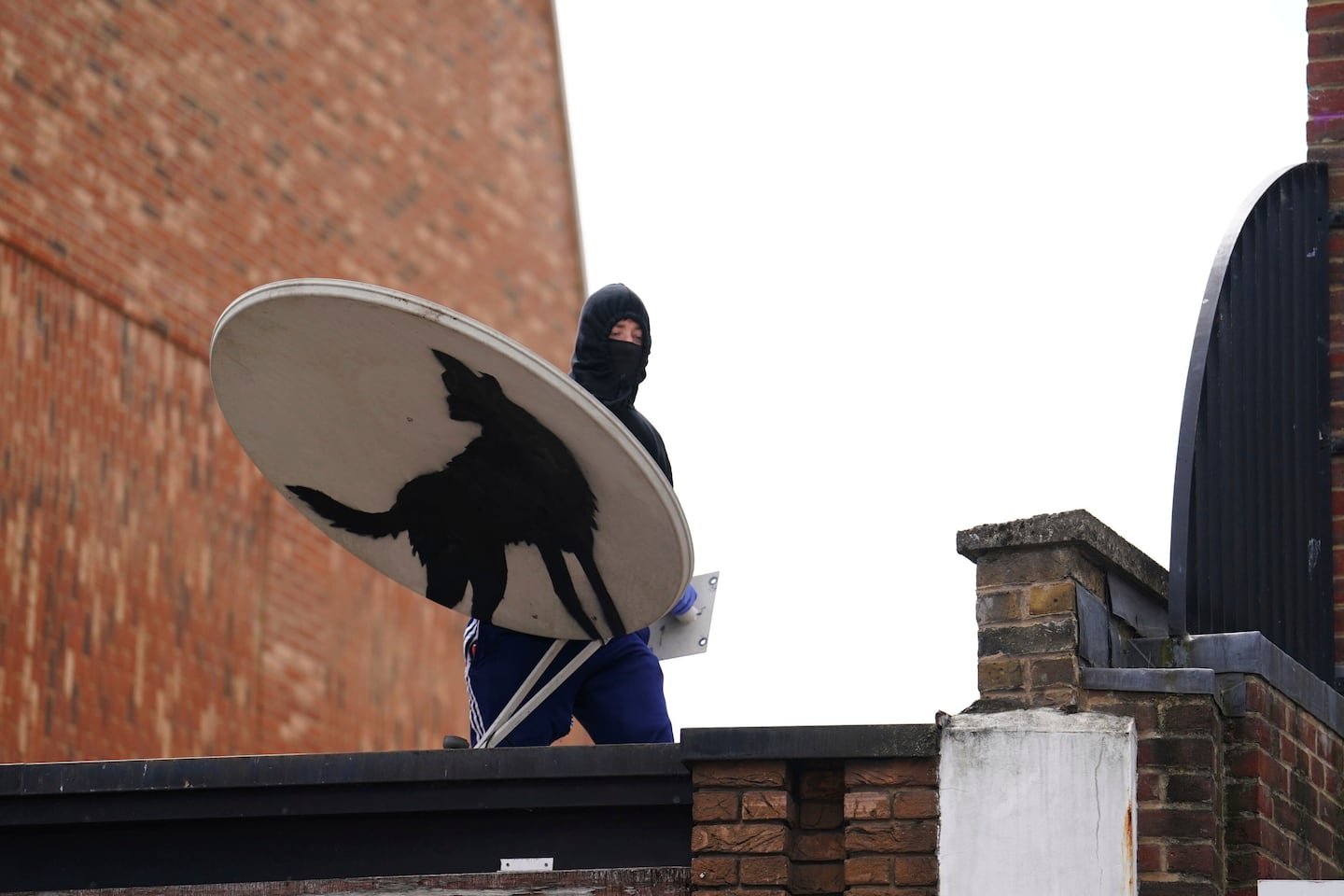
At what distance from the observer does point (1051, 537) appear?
5.39 meters

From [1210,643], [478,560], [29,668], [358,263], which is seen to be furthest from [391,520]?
[358,263]

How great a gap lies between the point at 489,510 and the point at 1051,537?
161 cm

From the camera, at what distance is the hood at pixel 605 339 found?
257 inches

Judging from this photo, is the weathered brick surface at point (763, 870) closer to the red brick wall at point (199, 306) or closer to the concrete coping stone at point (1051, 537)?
the concrete coping stone at point (1051, 537)

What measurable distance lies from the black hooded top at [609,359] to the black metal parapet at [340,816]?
1.34 metres

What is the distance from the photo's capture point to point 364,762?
550 cm

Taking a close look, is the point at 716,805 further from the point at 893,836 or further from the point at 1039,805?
the point at 1039,805

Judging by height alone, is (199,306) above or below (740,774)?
above

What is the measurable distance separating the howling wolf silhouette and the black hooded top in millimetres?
589

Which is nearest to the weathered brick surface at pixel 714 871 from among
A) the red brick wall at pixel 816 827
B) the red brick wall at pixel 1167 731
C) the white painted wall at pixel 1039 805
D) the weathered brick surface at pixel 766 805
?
the red brick wall at pixel 816 827

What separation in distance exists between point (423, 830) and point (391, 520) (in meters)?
1.07

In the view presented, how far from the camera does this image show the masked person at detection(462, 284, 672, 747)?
6.45 metres

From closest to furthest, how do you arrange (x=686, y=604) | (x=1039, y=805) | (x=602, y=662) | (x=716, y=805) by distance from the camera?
(x=1039, y=805) < (x=716, y=805) < (x=602, y=662) < (x=686, y=604)

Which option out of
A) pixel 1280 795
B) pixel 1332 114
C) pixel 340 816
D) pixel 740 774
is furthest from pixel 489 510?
pixel 1332 114
